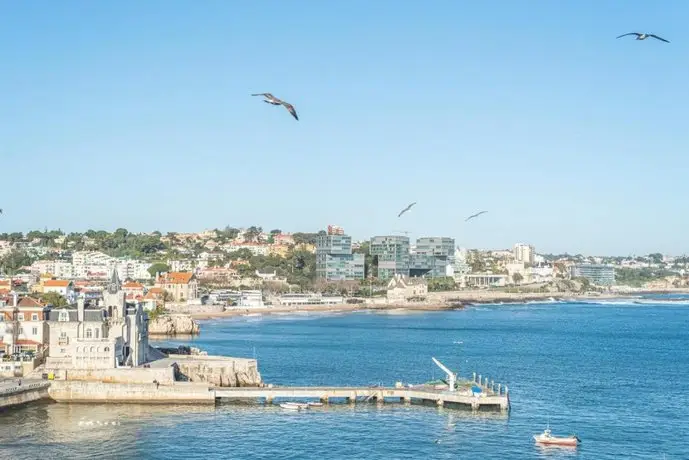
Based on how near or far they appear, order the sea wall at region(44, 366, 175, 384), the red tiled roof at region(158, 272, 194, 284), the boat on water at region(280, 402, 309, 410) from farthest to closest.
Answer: the red tiled roof at region(158, 272, 194, 284), the sea wall at region(44, 366, 175, 384), the boat on water at region(280, 402, 309, 410)

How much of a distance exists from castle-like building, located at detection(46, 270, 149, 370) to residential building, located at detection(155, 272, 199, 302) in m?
94.0

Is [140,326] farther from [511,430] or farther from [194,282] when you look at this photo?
[194,282]

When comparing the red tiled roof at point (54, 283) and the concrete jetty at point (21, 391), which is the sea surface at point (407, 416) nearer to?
the concrete jetty at point (21, 391)

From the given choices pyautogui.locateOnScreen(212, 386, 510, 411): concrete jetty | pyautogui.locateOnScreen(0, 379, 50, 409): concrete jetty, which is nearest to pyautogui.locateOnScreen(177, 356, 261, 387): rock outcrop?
pyautogui.locateOnScreen(212, 386, 510, 411): concrete jetty

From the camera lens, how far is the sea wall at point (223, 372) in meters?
60.2

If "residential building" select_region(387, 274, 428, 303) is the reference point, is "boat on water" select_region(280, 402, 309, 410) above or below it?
below

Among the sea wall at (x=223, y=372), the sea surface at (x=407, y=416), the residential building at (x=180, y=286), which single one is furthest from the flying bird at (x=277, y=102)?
the residential building at (x=180, y=286)

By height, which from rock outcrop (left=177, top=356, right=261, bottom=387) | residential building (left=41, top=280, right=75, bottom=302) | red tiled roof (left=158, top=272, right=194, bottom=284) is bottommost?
rock outcrop (left=177, top=356, right=261, bottom=387)

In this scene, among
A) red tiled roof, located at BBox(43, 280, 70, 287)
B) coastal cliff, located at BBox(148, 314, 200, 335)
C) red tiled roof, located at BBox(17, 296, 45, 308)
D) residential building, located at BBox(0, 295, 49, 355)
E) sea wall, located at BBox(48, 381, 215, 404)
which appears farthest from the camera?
red tiled roof, located at BBox(43, 280, 70, 287)

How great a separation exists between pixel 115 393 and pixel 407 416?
59.3 feet

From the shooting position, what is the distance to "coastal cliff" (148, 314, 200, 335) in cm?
10550

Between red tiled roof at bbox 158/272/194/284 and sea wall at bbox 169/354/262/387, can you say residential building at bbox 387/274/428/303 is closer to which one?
red tiled roof at bbox 158/272/194/284

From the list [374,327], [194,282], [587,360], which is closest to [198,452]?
[587,360]

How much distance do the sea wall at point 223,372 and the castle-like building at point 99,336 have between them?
3271 mm
